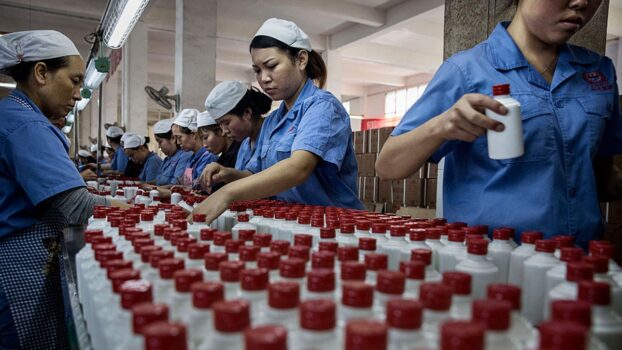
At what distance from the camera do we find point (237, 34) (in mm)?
9258

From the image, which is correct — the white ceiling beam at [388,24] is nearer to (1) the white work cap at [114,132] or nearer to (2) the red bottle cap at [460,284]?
(1) the white work cap at [114,132]

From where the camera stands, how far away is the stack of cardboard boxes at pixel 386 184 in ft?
15.7

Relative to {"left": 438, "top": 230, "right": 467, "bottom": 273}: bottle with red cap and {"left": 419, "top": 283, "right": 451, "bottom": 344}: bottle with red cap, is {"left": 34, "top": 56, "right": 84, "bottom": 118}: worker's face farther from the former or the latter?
{"left": 419, "top": 283, "right": 451, "bottom": 344}: bottle with red cap

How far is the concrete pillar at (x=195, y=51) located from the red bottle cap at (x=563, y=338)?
5995 mm

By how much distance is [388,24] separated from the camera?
8.24 metres

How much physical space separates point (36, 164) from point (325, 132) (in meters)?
1.15

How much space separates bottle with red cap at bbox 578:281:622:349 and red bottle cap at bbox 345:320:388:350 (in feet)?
1.04

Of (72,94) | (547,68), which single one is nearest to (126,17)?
(72,94)

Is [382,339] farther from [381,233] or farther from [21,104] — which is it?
[21,104]

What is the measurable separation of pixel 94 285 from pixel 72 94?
162cm

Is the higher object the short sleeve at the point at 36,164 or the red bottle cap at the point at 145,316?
the short sleeve at the point at 36,164

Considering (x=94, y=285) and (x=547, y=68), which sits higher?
(x=547, y=68)

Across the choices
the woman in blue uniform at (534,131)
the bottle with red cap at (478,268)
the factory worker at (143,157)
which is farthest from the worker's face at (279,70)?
the factory worker at (143,157)

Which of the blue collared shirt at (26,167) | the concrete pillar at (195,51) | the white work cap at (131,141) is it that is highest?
the concrete pillar at (195,51)
